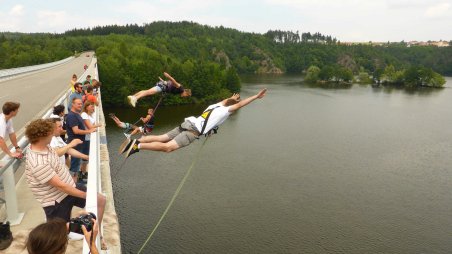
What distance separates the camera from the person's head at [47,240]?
2.71m

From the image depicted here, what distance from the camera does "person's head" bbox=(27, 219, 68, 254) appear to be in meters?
2.71

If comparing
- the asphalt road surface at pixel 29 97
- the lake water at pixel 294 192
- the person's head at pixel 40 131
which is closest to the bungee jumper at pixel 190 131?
the person's head at pixel 40 131

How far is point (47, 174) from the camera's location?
166 inches

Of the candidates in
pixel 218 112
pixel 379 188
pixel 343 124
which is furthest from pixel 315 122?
pixel 218 112

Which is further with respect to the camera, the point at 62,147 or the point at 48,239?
the point at 62,147

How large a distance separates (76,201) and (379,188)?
97.6ft

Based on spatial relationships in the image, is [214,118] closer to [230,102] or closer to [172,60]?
[230,102]

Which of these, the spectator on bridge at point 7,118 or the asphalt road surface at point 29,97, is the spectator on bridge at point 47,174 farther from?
the asphalt road surface at point 29,97

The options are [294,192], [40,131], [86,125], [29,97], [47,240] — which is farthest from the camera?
[294,192]

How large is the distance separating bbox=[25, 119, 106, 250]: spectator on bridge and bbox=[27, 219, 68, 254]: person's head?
4.39ft

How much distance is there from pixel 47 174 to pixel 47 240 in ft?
5.57

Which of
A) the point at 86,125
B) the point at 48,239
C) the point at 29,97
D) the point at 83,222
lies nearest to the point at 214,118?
the point at 86,125

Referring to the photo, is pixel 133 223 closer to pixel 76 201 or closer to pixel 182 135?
pixel 182 135

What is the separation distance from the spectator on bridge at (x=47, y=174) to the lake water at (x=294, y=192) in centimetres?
1723
